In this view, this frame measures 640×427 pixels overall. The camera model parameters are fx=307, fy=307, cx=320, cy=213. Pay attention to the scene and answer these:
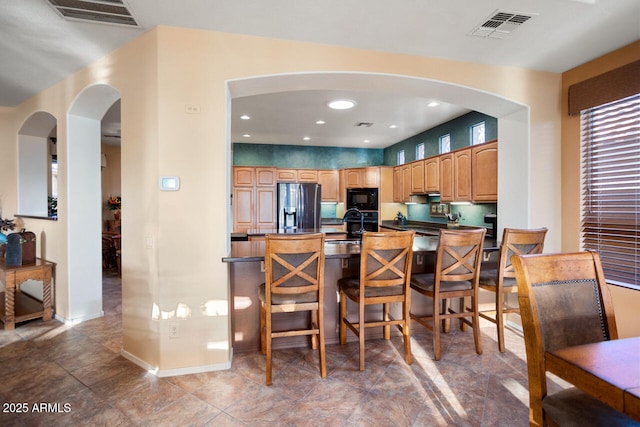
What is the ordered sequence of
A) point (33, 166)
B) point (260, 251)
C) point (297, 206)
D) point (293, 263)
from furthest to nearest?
1. point (297, 206)
2. point (33, 166)
3. point (260, 251)
4. point (293, 263)

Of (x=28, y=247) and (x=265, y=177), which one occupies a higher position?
(x=265, y=177)

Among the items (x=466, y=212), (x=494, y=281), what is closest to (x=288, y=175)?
(x=466, y=212)

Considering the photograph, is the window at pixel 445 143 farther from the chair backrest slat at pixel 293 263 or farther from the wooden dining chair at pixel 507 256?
the chair backrest slat at pixel 293 263

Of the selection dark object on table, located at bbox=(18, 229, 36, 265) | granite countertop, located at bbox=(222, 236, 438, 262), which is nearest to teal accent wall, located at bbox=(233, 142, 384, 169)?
dark object on table, located at bbox=(18, 229, 36, 265)

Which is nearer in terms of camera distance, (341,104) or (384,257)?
(384,257)

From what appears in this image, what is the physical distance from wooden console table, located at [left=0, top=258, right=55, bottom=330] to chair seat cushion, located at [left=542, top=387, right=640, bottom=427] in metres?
4.48

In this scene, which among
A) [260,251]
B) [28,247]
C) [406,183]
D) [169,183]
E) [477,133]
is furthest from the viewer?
[406,183]

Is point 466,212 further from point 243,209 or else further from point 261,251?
point 243,209

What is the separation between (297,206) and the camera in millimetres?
6461

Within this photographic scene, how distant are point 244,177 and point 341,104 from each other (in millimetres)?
2942

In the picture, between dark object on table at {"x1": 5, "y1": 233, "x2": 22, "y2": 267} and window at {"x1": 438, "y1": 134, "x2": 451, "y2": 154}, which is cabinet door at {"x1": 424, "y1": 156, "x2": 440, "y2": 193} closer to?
window at {"x1": 438, "y1": 134, "x2": 451, "y2": 154}

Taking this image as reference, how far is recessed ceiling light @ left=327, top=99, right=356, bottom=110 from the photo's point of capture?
4.05m

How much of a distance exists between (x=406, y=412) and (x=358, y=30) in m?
2.67

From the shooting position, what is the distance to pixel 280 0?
199 cm
